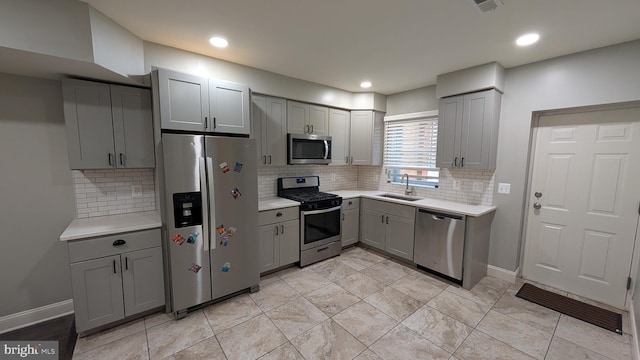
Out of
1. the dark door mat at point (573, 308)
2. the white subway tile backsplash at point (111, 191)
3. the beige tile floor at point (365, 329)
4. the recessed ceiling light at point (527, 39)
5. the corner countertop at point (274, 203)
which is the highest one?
the recessed ceiling light at point (527, 39)

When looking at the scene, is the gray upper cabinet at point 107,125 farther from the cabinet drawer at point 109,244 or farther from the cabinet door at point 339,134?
the cabinet door at point 339,134

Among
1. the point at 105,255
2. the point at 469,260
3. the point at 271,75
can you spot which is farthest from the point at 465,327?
the point at 271,75

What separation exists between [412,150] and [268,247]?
8.90 ft

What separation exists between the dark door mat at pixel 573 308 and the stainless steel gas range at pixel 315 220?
7.43 ft

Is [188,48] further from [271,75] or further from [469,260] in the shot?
[469,260]

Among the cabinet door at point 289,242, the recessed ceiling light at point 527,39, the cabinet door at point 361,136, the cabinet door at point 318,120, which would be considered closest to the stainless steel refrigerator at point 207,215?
the cabinet door at point 289,242

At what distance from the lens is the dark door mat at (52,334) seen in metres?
2.09

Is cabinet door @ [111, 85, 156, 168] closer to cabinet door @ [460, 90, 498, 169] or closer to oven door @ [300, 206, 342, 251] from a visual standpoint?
oven door @ [300, 206, 342, 251]

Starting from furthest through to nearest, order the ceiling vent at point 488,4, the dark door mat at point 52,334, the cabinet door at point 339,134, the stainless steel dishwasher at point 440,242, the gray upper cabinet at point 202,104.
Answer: the cabinet door at point 339,134, the stainless steel dishwasher at point 440,242, the gray upper cabinet at point 202,104, the dark door mat at point 52,334, the ceiling vent at point 488,4

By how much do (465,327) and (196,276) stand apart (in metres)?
2.55

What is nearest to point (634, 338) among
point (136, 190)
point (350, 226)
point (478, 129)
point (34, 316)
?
point (478, 129)

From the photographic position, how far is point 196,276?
240 cm

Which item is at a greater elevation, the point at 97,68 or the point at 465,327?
the point at 97,68
